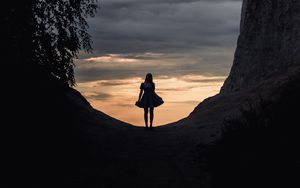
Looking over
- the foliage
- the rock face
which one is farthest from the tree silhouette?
the rock face

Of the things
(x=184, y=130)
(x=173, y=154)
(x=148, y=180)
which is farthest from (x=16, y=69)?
(x=184, y=130)

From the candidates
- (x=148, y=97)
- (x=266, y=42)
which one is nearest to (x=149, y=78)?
(x=148, y=97)

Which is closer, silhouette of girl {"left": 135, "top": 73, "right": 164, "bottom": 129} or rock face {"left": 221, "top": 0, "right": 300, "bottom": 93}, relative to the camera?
silhouette of girl {"left": 135, "top": 73, "right": 164, "bottom": 129}

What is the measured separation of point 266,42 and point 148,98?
454 inches

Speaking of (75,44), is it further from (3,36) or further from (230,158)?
(230,158)

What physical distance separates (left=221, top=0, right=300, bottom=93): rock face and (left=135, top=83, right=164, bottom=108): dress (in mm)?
10204

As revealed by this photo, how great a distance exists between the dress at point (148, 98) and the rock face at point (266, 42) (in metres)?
10.2

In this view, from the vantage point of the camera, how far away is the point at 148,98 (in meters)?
23.2

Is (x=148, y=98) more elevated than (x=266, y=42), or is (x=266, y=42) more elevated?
(x=266, y=42)

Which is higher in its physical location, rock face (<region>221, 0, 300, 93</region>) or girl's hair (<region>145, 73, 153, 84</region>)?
rock face (<region>221, 0, 300, 93</region>)

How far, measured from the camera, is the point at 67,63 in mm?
19391

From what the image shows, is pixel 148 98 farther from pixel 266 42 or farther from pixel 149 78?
pixel 266 42

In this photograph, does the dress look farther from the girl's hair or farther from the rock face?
the rock face

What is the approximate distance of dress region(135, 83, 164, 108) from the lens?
23188 mm
